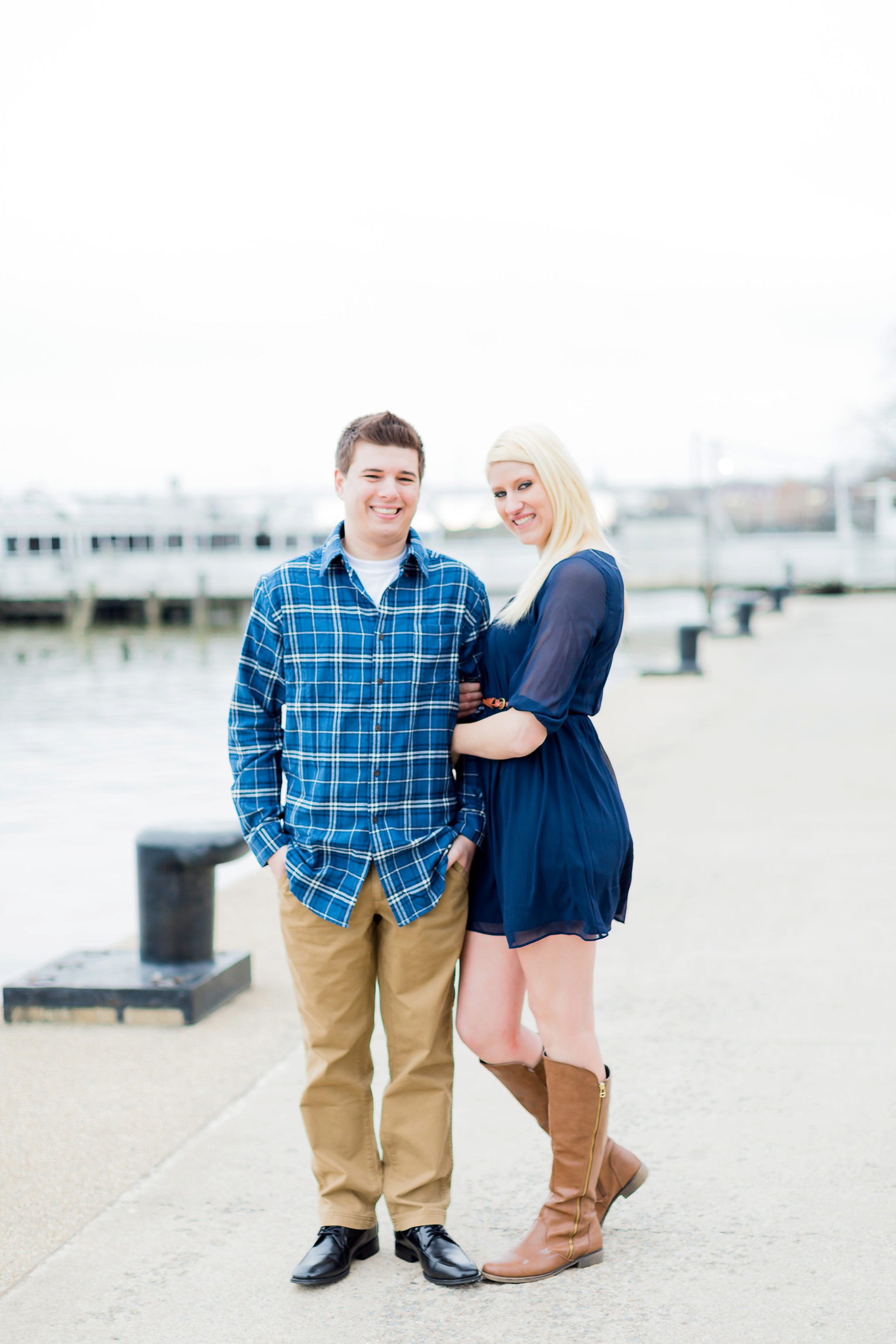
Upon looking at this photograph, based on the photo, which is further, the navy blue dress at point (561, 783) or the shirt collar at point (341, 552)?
the shirt collar at point (341, 552)

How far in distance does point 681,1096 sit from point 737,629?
2391cm

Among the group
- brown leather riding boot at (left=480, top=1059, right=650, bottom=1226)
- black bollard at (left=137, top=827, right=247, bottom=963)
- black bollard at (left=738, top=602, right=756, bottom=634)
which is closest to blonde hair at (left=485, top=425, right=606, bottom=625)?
brown leather riding boot at (left=480, top=1059, right=650, bottom=1226)

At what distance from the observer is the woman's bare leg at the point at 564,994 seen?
2.90m

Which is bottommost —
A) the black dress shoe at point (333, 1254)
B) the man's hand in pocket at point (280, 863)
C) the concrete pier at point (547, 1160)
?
the concrete pier at point (547, 1160)

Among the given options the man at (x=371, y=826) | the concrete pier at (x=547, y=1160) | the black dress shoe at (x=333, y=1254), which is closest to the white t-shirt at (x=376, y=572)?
the man at (x=371, y=826)

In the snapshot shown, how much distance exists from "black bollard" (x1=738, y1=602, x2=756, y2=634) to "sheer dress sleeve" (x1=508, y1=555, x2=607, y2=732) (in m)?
23.3

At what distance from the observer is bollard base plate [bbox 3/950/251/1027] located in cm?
460

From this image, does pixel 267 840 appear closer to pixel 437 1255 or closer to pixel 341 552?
pixel 341 552

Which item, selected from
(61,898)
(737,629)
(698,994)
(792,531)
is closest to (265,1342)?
(698,994)

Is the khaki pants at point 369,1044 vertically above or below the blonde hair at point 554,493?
below

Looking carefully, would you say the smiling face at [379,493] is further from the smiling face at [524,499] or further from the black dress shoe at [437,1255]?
the black dress shoe at [437,1255]

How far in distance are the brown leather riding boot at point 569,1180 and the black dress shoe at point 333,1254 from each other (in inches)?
11.2

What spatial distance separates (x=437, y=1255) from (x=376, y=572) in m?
1.52

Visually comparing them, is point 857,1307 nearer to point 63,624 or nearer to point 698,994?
point 698,994
